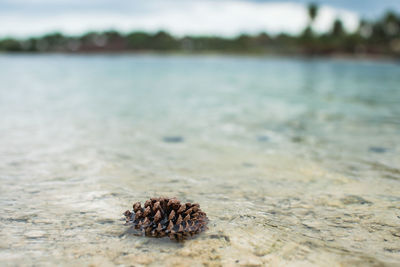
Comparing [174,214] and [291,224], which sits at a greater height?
[174,214]

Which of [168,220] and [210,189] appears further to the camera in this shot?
[210,189]

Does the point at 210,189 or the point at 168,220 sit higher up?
the point at 168,220

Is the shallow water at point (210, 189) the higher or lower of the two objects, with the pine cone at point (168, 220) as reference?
lower

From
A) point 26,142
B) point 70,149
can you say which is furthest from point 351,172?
point 26,142

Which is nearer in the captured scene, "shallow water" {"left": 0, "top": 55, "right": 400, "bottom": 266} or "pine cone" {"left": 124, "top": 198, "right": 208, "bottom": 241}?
"shallow water" {"left": 0, "top": 55, "right": 400, "bottom": 266}

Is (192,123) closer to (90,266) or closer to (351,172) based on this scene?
(351,172)

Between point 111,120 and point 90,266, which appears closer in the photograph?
point 90,266

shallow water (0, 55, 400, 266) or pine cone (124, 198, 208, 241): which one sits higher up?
pine cone (124, 198, 208, 241)

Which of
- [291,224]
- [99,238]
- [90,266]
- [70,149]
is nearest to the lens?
[90,266]
